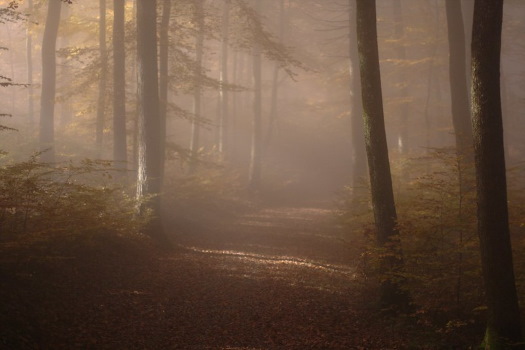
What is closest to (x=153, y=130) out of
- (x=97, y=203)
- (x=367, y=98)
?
(x=97, y=203)

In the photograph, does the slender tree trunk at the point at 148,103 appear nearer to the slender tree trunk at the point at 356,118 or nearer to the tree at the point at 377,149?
the tree at the point at 377,149

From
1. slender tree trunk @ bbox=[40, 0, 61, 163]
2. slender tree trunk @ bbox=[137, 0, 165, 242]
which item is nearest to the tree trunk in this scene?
slender tree trunk @ bbox=[40, 0, 61, 163]

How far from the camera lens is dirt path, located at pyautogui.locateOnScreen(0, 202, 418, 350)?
248 inches

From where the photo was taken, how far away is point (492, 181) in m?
5.80

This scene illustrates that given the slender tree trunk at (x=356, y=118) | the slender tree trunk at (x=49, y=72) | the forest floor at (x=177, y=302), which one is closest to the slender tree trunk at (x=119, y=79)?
the slender tree trunk at (x=49, y=72)

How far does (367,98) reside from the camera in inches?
314

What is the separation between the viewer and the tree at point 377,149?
7898 millimetres

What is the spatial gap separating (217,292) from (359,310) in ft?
9.81

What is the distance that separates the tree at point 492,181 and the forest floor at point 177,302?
114 cm

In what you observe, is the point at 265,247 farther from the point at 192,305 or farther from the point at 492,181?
the point at 492,181

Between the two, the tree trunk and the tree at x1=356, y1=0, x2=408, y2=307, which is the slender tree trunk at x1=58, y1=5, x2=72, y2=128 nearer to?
the tree trunk

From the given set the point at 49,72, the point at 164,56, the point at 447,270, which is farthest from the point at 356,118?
the point at 49,72

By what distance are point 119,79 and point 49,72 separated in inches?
196

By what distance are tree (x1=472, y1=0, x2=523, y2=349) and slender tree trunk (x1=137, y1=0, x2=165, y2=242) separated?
31.0ft
